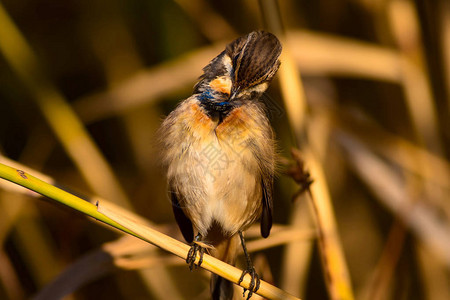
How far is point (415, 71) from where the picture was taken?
2299 millimetres

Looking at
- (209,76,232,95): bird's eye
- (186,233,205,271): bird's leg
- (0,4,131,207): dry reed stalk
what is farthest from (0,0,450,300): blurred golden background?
(209,76,232,95): bird's eye

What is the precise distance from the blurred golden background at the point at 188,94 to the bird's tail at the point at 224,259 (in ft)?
0.34

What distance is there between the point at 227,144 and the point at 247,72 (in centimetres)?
25

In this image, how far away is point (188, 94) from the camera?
2605 millimetres

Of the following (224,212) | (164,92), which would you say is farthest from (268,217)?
(164,92)

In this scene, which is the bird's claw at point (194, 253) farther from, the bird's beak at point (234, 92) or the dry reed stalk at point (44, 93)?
the dry reed stalk at point (44, 93)

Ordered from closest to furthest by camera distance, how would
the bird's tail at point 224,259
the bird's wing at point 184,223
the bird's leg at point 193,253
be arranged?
the bird's leg at point 193,253
the bird's tail at point 224,259
the bird's wing at point 184,223

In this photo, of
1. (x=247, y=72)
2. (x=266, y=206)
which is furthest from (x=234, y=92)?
(x=266, y=206)

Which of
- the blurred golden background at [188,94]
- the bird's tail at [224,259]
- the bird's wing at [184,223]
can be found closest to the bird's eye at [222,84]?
the blurred golden background at [188,94]

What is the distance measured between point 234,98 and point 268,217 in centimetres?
47

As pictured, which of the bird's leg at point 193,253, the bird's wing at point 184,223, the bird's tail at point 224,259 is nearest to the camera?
the bird's leg at point 193,253

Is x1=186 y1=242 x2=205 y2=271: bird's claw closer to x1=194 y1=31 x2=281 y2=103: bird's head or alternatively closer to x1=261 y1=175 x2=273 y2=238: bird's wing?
x1=261 y1=175 x2=273 y2=238: bird's wing

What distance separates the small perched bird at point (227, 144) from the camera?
1.68 meters

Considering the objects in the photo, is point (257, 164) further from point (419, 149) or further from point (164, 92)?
point (419, 149)
